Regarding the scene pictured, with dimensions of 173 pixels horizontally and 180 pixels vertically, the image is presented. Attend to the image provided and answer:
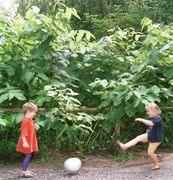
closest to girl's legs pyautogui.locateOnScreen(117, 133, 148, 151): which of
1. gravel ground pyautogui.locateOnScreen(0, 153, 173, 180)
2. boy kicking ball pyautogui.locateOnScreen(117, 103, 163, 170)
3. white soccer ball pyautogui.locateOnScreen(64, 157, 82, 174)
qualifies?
boy kicking ball pyautogui.locateOnScreen(117, 103, 163, 170)

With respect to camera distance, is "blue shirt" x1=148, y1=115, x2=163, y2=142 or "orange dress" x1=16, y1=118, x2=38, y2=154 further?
"blue shirt" x1=148, y1=115, x2=163, y2=142

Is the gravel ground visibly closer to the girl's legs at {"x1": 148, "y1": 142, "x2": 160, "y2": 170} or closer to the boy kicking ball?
the girl's legs at {"x1": 148, "y1": 142, "x2": 160, "y2": 170}

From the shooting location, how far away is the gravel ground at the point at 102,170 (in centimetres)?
589

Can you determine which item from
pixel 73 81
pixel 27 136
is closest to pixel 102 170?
pixel 27 136

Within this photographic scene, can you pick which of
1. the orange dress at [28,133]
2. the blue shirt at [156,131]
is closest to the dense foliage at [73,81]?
the orange dress at [28,133]

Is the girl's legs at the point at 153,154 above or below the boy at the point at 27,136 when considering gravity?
below

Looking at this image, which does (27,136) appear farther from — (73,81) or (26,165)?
(73,81)

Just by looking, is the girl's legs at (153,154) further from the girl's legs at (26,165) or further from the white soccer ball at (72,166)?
the girl's legs at (26,165)

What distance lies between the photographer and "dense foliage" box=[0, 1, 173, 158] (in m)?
6.50

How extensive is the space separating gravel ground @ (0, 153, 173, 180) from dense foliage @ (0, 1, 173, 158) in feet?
1.14

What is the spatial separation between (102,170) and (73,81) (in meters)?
1.60

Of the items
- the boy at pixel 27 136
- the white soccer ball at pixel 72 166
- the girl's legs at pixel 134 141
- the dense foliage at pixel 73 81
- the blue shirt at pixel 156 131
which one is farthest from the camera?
the dense foliage at pixel 73 81

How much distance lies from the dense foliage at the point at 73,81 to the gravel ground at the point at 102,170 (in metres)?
0.35

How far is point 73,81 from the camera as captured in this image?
7148mm
